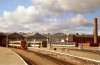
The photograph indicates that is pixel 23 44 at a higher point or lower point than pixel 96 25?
lower

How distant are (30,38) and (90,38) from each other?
45340mm

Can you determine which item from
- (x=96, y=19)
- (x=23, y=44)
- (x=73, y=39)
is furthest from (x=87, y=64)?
(x=73, y=39)

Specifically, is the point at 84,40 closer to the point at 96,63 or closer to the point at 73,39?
the point at 73,39

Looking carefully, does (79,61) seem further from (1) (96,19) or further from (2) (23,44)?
(1) (96,19)

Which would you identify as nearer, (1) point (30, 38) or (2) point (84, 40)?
(2) point (84, 40)

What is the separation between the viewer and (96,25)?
113m

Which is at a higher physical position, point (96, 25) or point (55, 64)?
point (96, 25)

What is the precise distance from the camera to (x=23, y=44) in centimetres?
8844

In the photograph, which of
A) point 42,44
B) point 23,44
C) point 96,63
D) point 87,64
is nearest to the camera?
point 96,63

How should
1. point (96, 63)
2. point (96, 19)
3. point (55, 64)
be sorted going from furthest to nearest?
point (96, 19), point (55, 64), point (96, 63)

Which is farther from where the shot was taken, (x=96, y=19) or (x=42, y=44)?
(x=96, y=19)

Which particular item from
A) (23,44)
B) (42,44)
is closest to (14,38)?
(42,44)

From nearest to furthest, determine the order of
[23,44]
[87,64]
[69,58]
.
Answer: [87,64] < [69,58] < [23,44]

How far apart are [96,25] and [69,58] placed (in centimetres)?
7866
